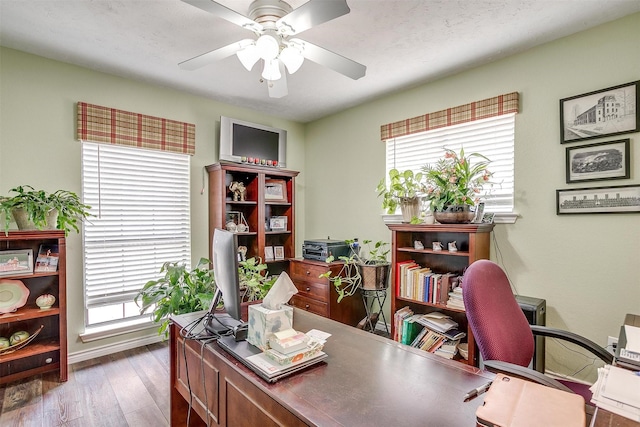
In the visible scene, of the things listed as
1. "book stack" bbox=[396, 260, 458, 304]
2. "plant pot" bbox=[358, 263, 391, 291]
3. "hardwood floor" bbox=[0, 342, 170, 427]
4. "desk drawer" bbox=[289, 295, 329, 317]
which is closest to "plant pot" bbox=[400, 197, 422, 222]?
"book stack" bbox=[396, 260, 458, 304]

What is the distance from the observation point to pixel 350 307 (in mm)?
3463

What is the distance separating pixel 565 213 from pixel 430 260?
1.14 m

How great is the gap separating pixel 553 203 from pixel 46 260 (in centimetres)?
391

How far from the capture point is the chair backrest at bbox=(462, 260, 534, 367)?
1.42 m

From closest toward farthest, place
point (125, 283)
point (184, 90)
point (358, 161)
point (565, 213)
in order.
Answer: point (565, 213)
point (125, 283)
point (184, 90)
point (358, 161)

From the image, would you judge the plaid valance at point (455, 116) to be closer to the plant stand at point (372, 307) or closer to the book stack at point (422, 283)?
the book stack at point (422, 283)

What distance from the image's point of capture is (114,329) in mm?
2996

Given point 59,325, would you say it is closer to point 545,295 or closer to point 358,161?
point 358,161

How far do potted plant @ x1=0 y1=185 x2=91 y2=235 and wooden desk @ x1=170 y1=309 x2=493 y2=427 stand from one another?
172cm

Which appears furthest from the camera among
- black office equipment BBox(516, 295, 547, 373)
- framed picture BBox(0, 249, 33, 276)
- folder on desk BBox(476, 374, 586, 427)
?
framed picture BBox(0, 249, 33, 276)

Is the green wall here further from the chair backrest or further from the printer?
the printer

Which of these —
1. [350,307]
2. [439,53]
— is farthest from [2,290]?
[439,53]

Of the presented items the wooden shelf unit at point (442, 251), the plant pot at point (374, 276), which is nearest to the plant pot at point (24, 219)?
the plant pot at point (374, 276)

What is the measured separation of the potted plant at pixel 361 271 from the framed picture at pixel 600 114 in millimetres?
1791
